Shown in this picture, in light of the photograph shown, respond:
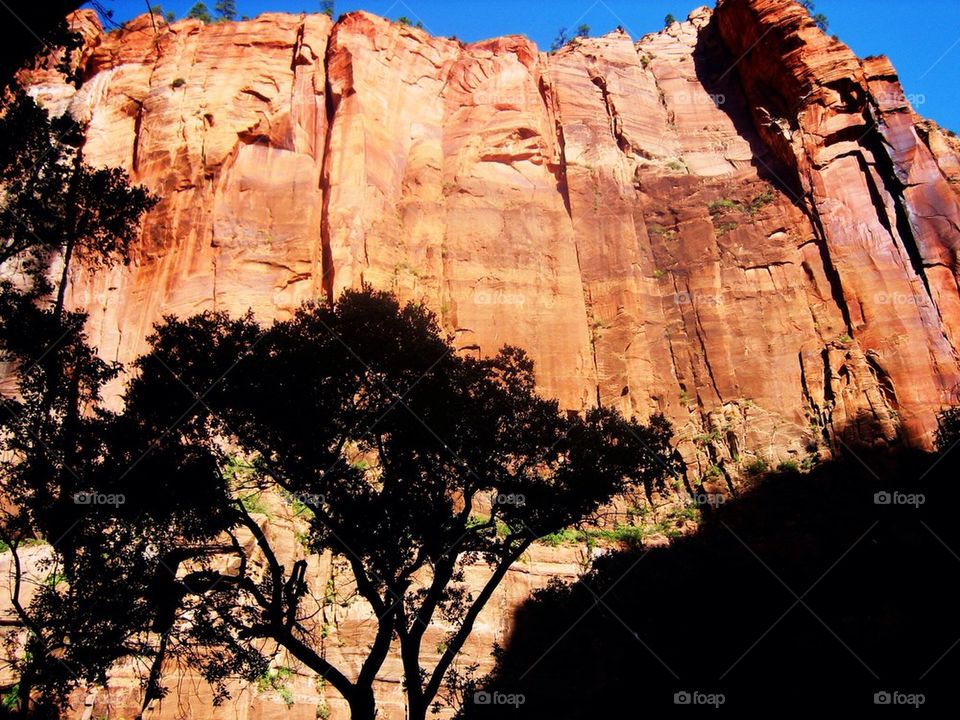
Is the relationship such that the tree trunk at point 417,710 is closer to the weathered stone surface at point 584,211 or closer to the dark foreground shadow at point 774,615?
the dark foreground shadow at point 774,615

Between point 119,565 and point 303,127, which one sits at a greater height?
point 303,127

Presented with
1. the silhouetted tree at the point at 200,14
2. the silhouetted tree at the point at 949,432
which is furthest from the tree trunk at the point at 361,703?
the silhouetted tree at the point at 200,14

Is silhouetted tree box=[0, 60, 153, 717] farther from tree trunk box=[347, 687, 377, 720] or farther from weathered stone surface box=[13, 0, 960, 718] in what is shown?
weathered stone surface box=[13, 0, 960, 718]

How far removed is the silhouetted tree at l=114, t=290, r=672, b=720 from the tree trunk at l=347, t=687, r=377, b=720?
13 cm

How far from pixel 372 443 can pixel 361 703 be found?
16.4ft

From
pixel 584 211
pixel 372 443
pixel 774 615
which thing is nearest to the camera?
pixel 372 443

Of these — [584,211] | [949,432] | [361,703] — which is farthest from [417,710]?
[584,211]

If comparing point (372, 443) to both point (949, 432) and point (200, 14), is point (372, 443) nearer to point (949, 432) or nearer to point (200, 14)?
point (949, 432)

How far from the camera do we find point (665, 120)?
40125 millimetres

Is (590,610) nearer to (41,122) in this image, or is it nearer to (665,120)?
(41,122)

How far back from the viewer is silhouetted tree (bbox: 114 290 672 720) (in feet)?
42.0

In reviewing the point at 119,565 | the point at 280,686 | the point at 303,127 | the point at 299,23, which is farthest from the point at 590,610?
the point at 299,23

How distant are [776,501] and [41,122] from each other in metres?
24.8

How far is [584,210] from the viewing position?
116ft
